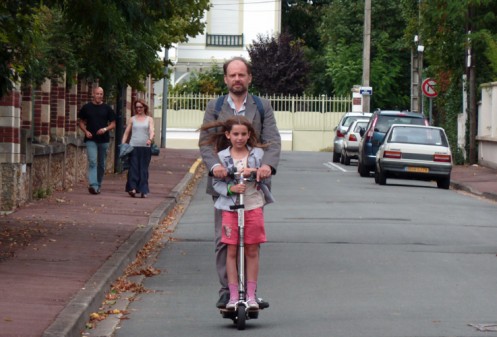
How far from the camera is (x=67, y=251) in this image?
14.3 meters

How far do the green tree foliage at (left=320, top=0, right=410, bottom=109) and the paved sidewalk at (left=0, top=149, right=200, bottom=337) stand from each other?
44.7 metres

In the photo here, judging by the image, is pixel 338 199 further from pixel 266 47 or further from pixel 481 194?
pixel 266 47

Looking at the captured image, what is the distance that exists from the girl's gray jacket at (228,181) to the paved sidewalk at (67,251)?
4.32 ft

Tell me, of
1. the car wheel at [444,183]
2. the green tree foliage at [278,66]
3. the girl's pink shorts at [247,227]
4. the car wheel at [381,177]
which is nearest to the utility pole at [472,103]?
the car wheel at [444,183]

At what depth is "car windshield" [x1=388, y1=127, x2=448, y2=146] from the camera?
1233 inches

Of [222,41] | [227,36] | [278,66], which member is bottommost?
[278,66]

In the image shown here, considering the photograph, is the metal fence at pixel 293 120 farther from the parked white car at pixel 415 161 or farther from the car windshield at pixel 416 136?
the parked white car at pixel 415 161

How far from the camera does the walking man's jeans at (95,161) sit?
23719mm

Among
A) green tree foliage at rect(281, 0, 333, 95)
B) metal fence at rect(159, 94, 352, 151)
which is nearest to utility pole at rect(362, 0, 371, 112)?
metal fence at rect(159, 94, 352, 151)

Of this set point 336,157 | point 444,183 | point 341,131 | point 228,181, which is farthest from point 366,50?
point 228,181

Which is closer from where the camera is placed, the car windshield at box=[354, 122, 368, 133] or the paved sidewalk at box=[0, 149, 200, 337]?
the paved sidewalk at box=[0, 149, 200, 337]

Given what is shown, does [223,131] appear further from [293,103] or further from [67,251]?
[293,103]

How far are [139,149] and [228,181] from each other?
1406 centimetres

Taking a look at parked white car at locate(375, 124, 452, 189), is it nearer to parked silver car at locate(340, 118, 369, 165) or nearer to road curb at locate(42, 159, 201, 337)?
parked silver car at locate(340, 118, 369, 165)
